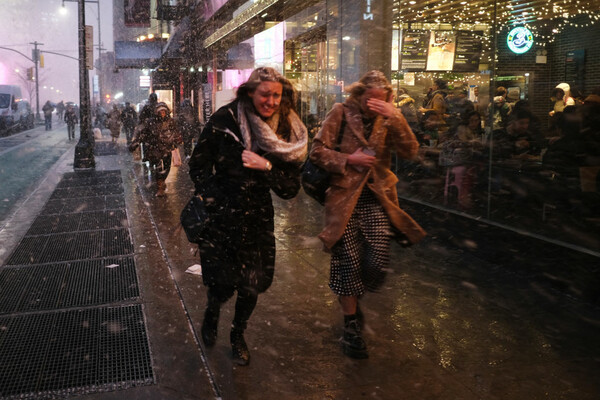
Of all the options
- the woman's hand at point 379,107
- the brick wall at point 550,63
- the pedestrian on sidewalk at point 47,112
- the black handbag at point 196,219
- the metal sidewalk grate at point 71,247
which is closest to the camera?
the black handbag at point 196,219

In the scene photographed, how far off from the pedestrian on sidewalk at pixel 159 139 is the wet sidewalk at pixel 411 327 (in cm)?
383

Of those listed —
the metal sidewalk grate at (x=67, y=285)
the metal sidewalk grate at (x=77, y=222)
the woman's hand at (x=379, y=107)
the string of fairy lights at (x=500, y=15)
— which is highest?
the string of fairy lights at (x=500, y=15)

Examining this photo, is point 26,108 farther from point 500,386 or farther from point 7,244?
point 500,386

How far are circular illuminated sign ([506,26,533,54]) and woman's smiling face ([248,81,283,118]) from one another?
3.84 m

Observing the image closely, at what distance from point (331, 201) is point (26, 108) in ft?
200

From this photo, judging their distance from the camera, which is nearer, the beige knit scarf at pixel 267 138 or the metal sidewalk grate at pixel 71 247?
the beige knit scarf at pixel 267 138

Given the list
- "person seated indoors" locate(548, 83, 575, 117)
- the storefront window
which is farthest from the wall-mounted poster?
"person seated indoors" locate(548, 83, 575, 117)

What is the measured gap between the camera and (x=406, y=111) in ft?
31.0

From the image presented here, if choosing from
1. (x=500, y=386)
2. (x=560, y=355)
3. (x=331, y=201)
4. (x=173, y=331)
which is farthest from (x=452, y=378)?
(x=173, y=331)

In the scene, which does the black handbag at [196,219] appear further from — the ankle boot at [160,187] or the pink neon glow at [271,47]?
the pink neon glow at [271,47]

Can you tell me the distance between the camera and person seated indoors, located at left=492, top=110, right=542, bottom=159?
6617mm

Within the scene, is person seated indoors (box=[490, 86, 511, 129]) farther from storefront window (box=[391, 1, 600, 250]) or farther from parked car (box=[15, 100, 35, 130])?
parked car (box=[15, 100, 35, 130])

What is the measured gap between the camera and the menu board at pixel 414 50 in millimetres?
9328

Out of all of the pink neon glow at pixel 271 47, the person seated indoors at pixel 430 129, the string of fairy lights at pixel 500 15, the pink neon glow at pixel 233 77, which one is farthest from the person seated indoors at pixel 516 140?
the pink neon glow at pixel 233 77
